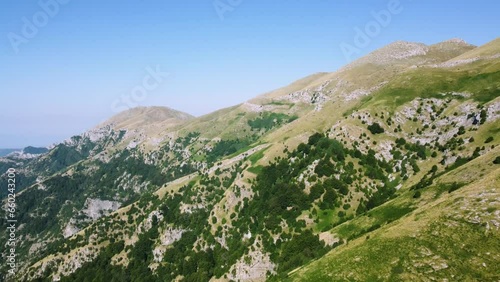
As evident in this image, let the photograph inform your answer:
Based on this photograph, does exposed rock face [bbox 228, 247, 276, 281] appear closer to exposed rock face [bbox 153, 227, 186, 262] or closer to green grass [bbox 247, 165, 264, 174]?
green grass [bbox 247, 165, 264, 174]

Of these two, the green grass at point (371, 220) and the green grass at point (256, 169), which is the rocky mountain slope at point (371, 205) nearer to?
the green grass at point (371, 220)

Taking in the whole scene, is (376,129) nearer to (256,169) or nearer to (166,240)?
(256,169)

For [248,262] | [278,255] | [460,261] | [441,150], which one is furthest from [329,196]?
[460,261]

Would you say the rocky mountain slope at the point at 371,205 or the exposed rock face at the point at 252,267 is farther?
the exposed rock face at the point at 252,267

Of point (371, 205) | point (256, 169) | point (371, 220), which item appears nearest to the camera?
point (371, 220)

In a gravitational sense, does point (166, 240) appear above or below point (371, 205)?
below

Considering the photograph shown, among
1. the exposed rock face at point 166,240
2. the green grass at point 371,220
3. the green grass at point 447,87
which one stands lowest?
the exposed rock face at point 166,240

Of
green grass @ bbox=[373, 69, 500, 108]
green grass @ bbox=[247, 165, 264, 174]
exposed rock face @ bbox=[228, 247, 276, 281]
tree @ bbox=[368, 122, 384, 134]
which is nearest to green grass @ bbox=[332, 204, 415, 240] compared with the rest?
exposed rock face @ bbox=[228, 247, 276, 281]

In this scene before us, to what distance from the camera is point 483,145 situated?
120688 mm

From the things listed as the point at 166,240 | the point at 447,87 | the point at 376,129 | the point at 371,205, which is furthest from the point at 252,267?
the point at 447,87

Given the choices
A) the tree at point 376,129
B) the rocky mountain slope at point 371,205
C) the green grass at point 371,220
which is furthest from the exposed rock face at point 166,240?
the tree at point 376,129

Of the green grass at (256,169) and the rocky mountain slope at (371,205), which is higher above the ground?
the green grass at (256,169)

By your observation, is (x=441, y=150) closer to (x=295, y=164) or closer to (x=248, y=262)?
(x=295, y=164)

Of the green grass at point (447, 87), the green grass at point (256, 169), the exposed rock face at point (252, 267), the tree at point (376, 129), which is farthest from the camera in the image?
the green grass at point (256, 169)
